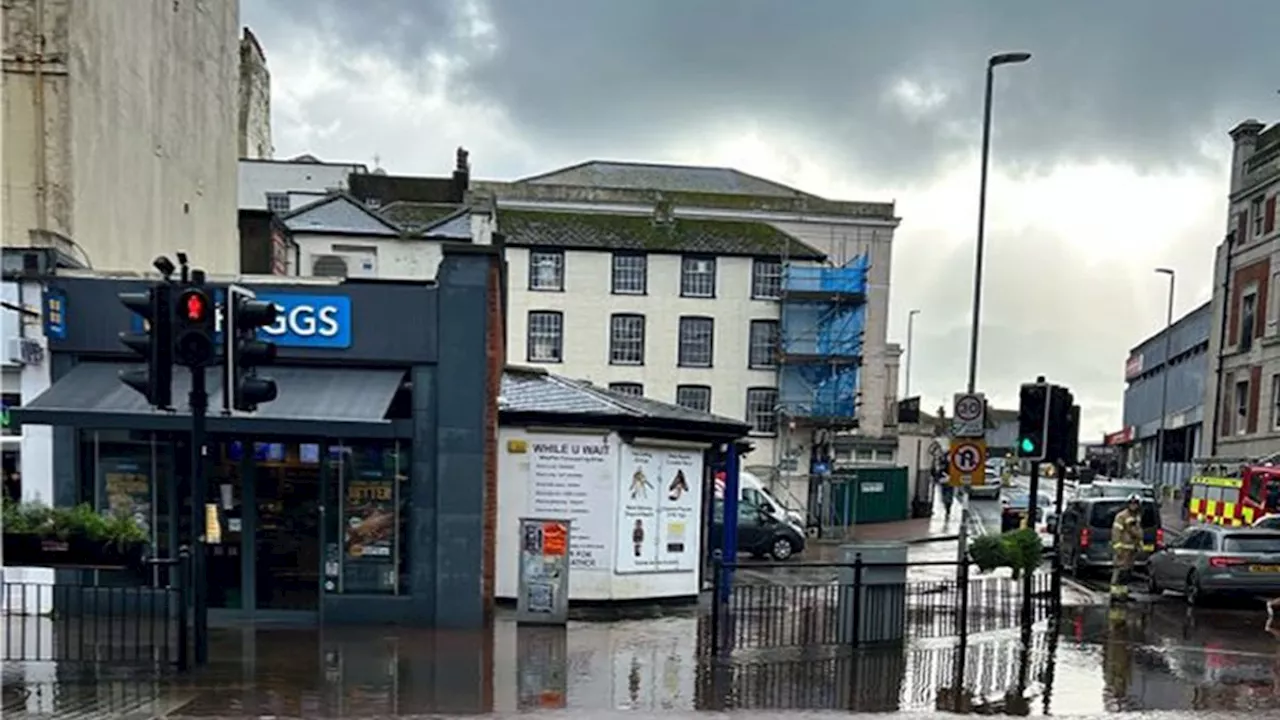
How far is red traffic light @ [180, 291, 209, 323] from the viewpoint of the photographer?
9.65 m

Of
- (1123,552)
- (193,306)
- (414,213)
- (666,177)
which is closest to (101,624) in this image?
(193,306)

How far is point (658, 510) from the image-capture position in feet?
50.8

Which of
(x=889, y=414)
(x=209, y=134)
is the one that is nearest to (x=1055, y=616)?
(x=209, y=134)

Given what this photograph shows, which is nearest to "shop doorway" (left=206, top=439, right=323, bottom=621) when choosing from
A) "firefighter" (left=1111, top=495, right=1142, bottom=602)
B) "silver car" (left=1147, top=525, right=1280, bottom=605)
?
"firefighter" (left=1111, top=495, right=1142, bottom=602)

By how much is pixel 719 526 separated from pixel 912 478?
1030 inches

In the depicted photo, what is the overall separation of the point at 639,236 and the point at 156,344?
31.0 meters

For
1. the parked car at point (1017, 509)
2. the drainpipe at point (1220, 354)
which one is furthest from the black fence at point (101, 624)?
the drainpipe at point (1220, 354)

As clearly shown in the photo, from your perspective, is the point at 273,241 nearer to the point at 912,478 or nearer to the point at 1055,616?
the point at 1055,616

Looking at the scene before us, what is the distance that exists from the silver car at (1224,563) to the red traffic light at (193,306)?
1635 centimetres

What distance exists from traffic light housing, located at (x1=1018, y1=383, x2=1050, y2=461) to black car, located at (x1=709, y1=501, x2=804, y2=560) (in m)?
11.8

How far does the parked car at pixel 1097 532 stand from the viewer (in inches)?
861

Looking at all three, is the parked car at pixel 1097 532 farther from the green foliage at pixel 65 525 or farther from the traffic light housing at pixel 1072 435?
the green foliage at pixel 65 525

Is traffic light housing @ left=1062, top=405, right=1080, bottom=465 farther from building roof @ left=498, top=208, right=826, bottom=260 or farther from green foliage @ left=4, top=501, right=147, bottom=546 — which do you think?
building roof @ left=498, top=208, right=826, bottom=260

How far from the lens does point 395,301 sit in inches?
529
